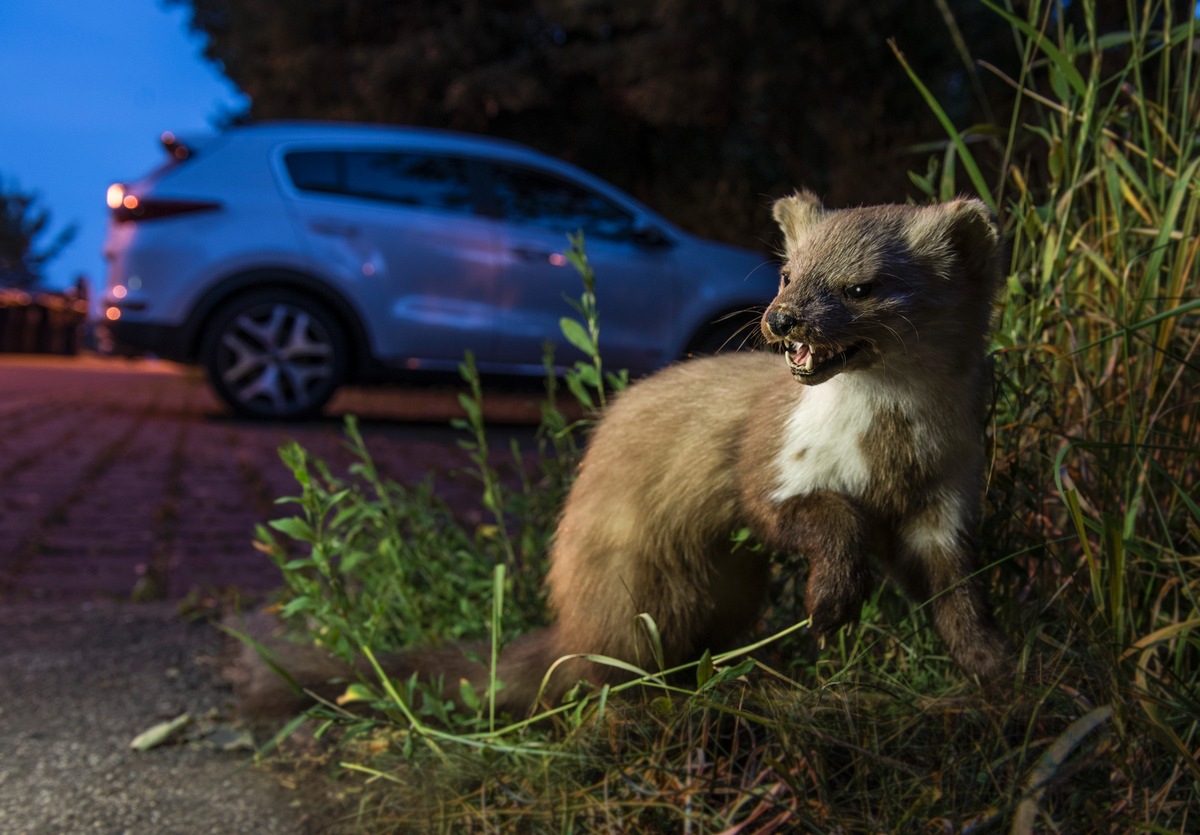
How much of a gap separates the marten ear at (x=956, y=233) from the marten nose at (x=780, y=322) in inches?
11.2

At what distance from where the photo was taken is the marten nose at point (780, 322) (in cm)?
172

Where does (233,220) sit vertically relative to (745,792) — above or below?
above

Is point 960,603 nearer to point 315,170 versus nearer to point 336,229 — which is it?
point 336,229

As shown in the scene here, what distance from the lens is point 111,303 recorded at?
8.22 meters

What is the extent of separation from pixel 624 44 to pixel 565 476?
9.99 m

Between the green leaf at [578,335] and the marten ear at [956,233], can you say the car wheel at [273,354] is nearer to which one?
the green leaf at [578,335]

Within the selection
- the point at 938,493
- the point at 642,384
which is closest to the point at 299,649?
the point at 642,384

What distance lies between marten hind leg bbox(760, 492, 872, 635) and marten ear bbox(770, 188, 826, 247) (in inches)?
19.8

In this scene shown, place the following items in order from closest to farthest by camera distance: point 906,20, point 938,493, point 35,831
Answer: point 938,493
point 35,831
point 906,20

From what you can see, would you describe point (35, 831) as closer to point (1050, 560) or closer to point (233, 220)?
point (1050, 560)

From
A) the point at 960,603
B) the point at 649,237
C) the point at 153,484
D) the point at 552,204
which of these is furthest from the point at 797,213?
the point at 552,204

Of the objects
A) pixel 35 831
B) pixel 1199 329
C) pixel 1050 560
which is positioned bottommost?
pixel 35 831

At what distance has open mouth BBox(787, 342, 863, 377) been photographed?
174 cm

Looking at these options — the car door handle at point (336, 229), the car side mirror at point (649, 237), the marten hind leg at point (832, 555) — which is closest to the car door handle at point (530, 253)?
the car side mirror at point (649, 237)
